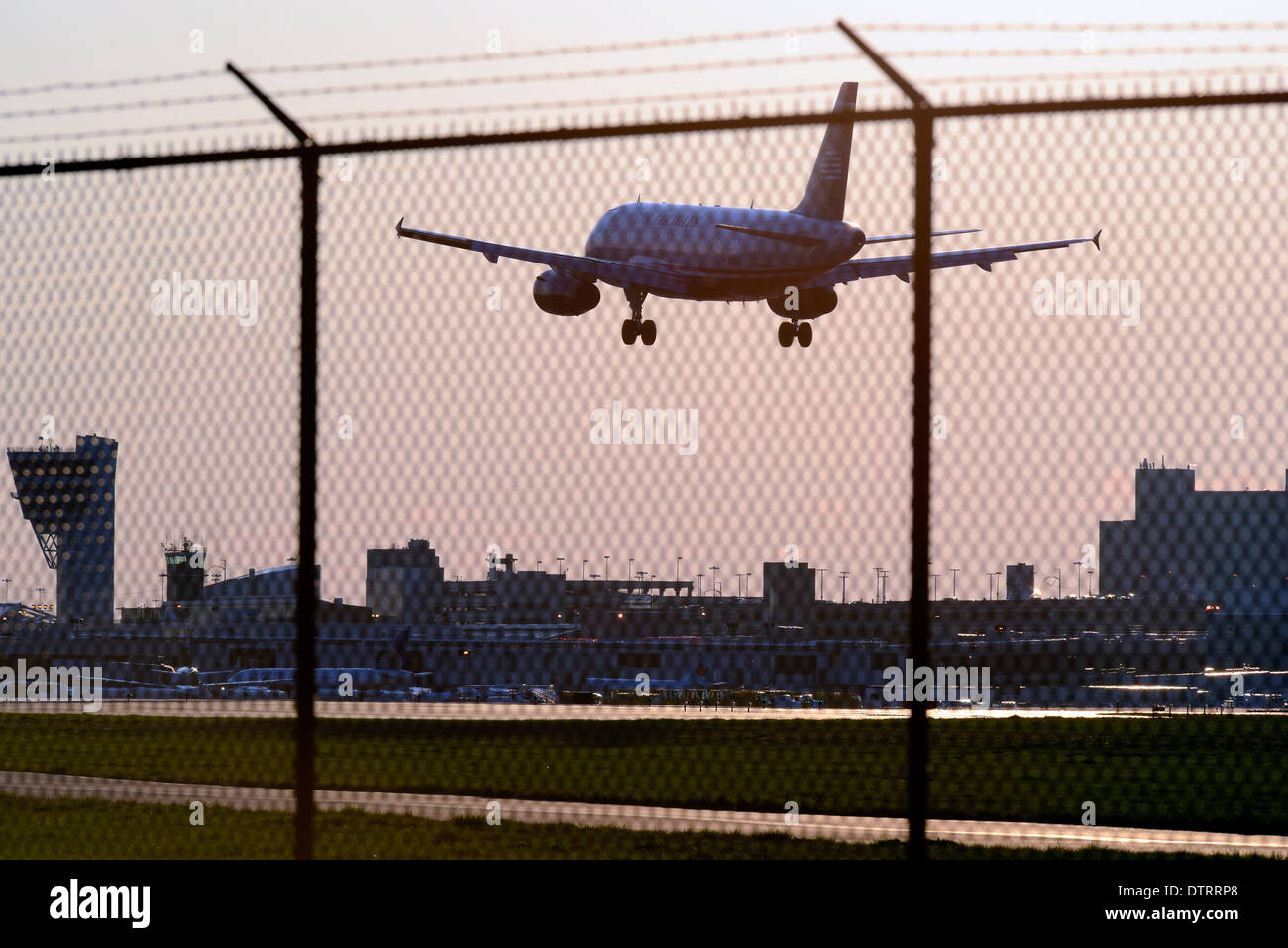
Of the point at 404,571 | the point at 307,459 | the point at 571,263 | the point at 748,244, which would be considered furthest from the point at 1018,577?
the point at 748,244

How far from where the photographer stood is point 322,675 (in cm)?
9469

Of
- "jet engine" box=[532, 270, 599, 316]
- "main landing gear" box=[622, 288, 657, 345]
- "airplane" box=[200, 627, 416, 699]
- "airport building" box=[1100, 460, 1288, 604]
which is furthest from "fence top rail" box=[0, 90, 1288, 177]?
"airplane" box=[200, 627, 416, 699]

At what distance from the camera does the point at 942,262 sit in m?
29.0

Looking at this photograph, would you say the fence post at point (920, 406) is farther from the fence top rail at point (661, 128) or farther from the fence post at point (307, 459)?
the fence post at point (307, 459)

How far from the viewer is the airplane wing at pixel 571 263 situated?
8.02 metres

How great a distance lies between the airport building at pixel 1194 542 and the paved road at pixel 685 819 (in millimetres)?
3457

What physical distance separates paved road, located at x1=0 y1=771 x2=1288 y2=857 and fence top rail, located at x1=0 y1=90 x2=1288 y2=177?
1054 cm

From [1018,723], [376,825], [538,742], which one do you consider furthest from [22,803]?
[1018,723]

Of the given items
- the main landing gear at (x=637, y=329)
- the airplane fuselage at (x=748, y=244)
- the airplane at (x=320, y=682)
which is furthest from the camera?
the airplane at (x=320, y=682)

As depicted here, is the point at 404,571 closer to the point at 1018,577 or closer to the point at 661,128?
the point at 1018,577

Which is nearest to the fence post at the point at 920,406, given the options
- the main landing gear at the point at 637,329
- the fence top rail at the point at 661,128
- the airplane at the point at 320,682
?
the fence top rail at the point at 661,128

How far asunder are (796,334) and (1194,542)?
39.9 ft

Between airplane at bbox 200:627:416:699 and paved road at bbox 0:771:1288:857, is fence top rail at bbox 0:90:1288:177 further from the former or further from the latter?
airplane at bbox 200:627:416:699

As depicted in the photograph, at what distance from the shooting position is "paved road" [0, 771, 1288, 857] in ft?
53.9
